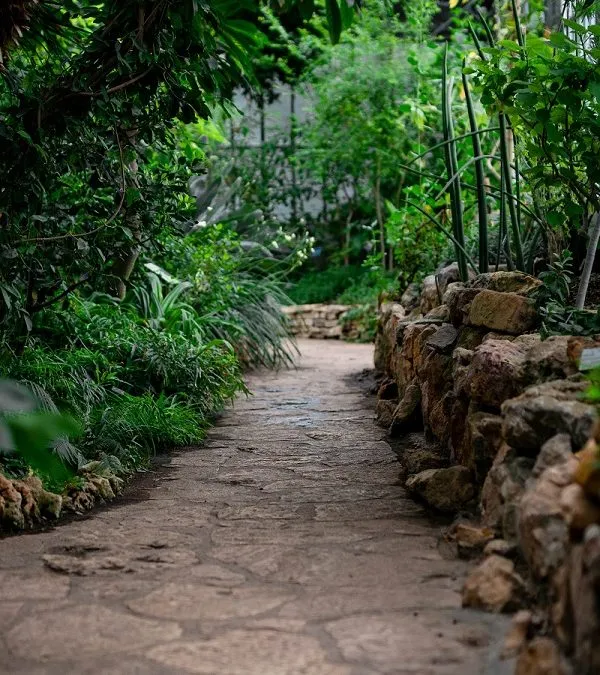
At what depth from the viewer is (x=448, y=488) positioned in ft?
10.7

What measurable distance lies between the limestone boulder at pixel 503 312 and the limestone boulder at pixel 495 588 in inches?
62.1

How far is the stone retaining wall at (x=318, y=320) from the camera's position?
38.0 feet

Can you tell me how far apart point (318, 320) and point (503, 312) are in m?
7.91

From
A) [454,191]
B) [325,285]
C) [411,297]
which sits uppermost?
[454,191]

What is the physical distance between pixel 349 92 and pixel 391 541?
9.08m

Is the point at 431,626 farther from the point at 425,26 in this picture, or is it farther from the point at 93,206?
the point at 425,26

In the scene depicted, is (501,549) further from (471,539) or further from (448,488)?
(448,488)

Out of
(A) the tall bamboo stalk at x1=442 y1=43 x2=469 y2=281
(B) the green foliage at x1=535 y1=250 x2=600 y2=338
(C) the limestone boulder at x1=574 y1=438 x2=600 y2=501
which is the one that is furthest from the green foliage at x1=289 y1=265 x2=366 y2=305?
(C) the limestone boulder at x1=574 y1=438 x2=600 y2=501

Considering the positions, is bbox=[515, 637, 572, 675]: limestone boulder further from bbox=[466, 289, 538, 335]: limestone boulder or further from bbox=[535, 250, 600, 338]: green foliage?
bbox=[466, 289, 538, 335]: limestone boulder

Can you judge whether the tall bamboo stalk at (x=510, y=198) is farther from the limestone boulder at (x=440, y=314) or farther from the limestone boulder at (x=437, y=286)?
the limestone boulder at (x=437, y=286)

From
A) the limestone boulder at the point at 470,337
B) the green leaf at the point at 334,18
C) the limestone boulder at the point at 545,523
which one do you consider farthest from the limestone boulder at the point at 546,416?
the green leaf at the point at 334,18

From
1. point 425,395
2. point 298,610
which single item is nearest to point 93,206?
point 425,395

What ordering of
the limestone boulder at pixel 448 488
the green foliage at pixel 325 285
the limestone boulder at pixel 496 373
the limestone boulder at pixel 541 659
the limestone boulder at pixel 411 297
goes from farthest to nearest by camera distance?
the green foliage at pixel 325 285 → the limestone boulder at pixel 411 297 → the limestone boulder at pixel 448 488 → the limestone boulder at pixel 496 373 → the limestone boulder at pixel 541 659

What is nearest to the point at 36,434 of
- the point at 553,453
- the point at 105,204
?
the point at 553,453
